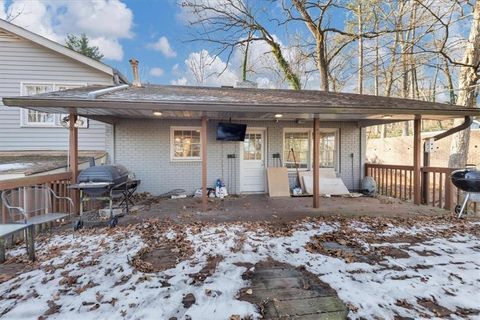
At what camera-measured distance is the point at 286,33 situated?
13.3m

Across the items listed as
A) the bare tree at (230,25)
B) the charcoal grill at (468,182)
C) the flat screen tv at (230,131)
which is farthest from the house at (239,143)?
the bare tree at (230,25)

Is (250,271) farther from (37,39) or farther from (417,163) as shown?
(37,39)

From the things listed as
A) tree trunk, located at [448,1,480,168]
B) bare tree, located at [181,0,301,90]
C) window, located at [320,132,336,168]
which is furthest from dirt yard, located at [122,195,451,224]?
bare tree, located at [181,0,301,90]

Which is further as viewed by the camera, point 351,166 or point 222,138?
point 351,166

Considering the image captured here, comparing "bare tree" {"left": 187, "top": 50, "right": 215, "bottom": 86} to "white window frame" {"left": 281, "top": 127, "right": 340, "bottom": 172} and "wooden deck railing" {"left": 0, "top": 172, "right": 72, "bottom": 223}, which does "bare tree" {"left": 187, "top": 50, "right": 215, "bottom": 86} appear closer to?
"white window frame" {"left": 281, "top": 127, "right": 340, "bottom": 172}

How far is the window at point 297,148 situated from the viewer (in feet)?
27.3

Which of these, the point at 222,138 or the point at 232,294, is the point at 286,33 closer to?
the point at 222,138

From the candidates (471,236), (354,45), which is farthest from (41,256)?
(354,45)

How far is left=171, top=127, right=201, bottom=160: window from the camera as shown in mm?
7746

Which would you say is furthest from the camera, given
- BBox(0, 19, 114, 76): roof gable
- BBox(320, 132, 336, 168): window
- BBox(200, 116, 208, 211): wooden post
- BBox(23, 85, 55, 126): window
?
BBox(320, 132, 336, 168): window

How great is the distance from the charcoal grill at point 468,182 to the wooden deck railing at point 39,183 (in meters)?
7.90

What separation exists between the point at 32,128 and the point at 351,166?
32.8 ft

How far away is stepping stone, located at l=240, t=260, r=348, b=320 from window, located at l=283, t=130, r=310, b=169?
549cm

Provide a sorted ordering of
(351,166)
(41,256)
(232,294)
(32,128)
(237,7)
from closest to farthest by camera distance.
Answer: (232,294), (41,256), (32,128), (351,166), (237,7)
